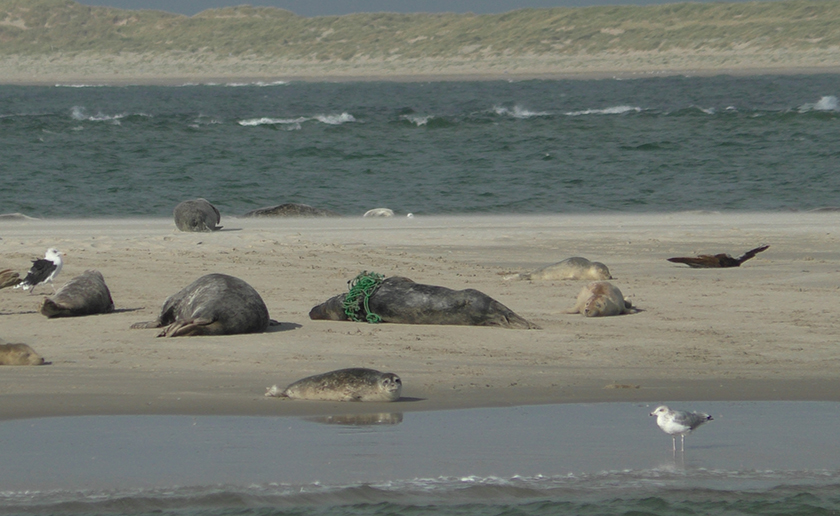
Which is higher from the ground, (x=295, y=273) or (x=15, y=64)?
(x=15, y=64)

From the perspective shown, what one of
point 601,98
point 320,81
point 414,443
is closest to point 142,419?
point 414,443

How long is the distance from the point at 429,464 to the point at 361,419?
27.9 inches

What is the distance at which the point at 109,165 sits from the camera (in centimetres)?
2194

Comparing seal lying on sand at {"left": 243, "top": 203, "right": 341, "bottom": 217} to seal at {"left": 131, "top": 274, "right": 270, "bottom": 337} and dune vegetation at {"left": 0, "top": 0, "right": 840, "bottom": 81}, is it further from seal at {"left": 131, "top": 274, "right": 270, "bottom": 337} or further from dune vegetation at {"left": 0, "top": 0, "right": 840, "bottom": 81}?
dune vegetation at {"left": 0, "top": 0, "right": 840, "bottom": 81}

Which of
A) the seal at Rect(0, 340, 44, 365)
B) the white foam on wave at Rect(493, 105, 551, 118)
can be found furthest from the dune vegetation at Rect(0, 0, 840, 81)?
the seal at Rect(0, 340, 44, 365)

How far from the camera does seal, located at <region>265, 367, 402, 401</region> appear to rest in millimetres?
5547

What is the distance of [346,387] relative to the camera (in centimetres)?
562

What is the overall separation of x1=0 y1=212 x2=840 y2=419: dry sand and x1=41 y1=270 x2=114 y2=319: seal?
10 cm

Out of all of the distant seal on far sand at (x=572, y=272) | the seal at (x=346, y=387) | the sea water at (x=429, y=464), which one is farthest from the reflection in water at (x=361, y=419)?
the distant seal on far sand at (x=572, y=272)

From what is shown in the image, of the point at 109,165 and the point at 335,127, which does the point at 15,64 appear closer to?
the point at 335,127

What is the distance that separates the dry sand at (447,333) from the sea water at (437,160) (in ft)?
17.2

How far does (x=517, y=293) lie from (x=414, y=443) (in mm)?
3931

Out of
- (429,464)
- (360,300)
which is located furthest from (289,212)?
(429,464)

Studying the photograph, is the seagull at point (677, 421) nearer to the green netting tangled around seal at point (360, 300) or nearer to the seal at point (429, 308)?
the seal at point (429, 308)
